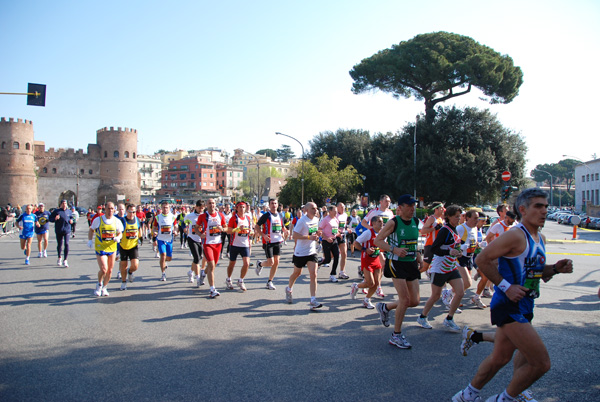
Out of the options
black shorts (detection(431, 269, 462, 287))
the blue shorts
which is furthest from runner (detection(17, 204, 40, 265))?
black shorts (detection(431, 269, 462, 287))

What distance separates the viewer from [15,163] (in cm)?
6969

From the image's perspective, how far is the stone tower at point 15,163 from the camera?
69.2 m

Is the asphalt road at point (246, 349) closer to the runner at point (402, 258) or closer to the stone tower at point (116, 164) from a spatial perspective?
the runner at point (402, 258)

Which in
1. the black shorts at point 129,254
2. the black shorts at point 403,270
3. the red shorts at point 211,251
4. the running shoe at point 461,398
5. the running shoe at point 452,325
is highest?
the black shorts at point 403,270

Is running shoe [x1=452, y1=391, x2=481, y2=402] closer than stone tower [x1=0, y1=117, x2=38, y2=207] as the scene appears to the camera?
Yes

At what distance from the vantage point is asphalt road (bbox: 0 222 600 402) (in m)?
3.99

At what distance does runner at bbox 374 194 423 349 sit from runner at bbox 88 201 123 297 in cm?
522

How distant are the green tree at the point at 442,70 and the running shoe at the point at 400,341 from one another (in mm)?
35703

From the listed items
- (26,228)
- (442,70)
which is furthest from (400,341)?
(442,70)

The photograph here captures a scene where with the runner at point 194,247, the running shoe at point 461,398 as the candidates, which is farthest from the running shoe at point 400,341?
the runner at point 194,247

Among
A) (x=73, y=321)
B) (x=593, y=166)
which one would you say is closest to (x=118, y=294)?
(x=73, y=321)

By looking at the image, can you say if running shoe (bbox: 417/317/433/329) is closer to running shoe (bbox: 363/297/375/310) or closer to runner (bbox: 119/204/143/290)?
running shoe (bbox: 363/297/375/310)

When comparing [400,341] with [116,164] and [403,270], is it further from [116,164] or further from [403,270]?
[116,164]

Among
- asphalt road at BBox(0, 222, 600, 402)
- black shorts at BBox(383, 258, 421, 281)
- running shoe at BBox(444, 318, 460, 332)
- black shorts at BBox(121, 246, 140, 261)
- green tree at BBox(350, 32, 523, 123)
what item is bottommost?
asphalt road at BBox(0, 222, 600, 402)
